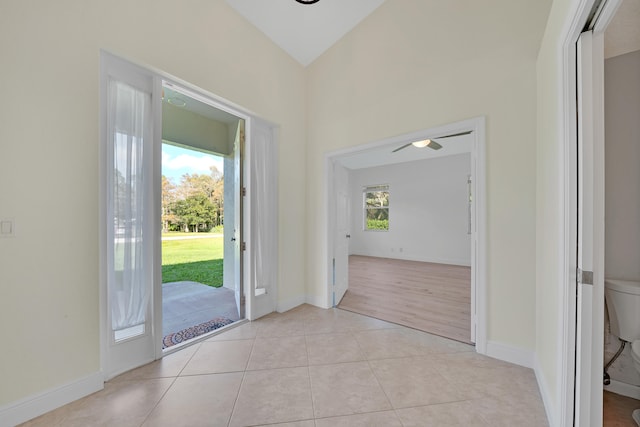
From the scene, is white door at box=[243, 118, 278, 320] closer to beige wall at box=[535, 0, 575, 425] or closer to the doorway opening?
the doorway opening

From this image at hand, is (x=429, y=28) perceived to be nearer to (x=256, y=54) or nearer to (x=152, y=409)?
(x=256, y=54)

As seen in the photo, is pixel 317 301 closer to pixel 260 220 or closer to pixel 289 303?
pixel 289 303

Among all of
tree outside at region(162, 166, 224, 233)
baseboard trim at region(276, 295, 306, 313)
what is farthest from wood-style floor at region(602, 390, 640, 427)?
tree outside at region(162, 166, 224, 233)

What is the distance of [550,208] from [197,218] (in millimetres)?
8639

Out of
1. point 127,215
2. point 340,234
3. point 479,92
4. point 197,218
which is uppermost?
point 479,92

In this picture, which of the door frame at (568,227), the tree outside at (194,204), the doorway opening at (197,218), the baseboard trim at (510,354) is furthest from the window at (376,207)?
the door frame at (568,227)

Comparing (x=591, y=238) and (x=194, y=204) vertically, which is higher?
(x=194, y=204)

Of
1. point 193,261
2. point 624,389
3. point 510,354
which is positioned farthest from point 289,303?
point 193,261

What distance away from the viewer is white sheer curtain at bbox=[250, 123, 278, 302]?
2.94 meters

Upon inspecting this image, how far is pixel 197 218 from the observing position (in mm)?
8109

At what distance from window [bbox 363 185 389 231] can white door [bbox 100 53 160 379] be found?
669 centimetres

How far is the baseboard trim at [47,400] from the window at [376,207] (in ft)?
23.3

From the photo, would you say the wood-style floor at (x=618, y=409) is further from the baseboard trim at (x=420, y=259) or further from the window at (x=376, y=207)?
the window at (x=376, y=207)

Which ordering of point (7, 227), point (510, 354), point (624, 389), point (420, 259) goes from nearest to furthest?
point (7, 227) → point (624, 389) → point (510, 354) → point (420, 259)
